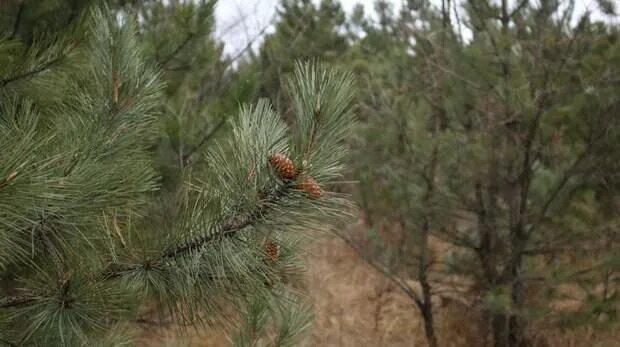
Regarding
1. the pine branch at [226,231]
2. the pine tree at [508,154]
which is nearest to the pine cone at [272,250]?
the pine branch at [226,231]

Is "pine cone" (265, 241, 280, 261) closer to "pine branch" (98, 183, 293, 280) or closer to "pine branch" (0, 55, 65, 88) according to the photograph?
"pine branch" (98, 183, 293, 280)

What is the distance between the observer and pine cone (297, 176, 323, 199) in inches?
56.4

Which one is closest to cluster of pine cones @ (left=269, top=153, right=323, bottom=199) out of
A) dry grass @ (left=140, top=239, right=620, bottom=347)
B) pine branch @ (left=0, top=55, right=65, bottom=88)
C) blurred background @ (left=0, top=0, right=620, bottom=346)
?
pine branch @ (left=0, top=55, right=65, bottom=88)

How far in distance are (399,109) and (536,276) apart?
5.35 feet

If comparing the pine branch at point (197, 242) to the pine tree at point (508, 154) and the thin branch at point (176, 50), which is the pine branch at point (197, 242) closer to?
the thin branch at point (176, 50)

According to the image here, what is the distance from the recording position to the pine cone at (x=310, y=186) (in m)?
1.43

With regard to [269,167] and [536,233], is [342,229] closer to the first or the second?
[536,233]

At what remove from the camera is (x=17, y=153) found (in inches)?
52.4

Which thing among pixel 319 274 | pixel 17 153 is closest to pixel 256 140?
pixel 17 153

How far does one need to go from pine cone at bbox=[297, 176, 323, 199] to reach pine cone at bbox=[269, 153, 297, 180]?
1.0 inches

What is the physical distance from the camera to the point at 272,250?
1740 mm

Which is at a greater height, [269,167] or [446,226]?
[269,167]

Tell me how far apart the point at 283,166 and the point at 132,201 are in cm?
76

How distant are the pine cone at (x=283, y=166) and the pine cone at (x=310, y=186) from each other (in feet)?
0.08
